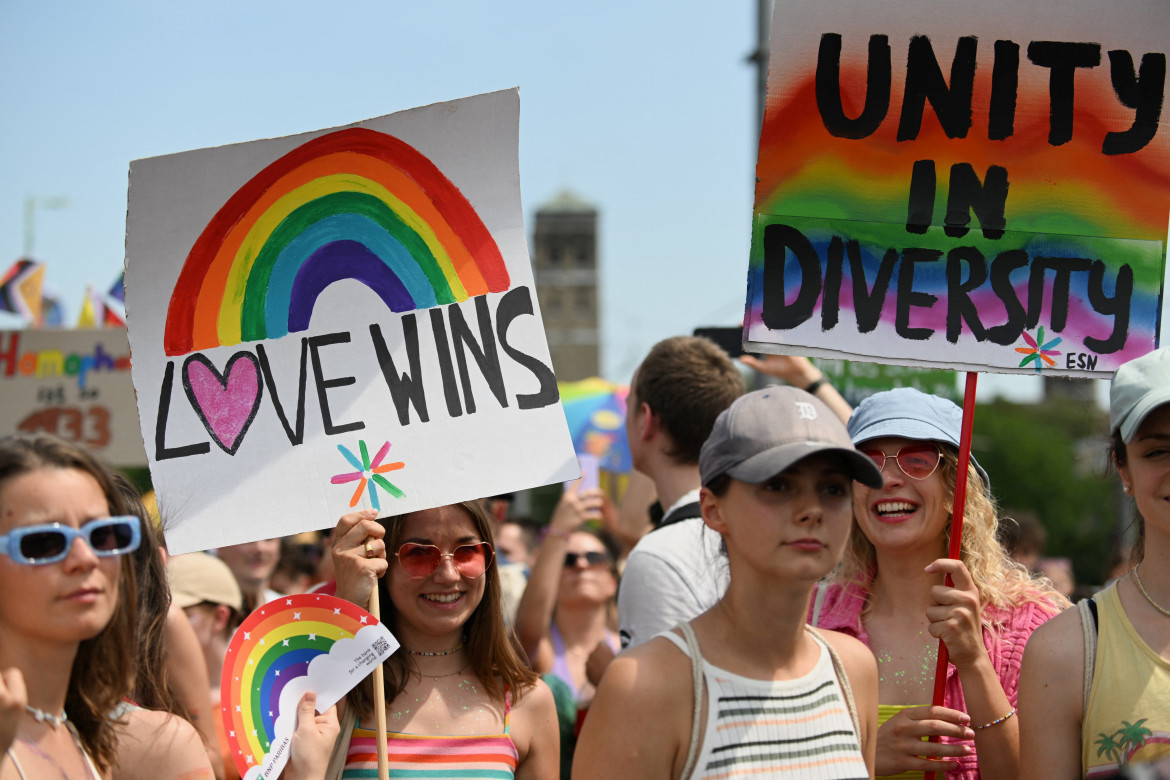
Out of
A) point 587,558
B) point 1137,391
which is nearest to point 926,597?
point 1137,391

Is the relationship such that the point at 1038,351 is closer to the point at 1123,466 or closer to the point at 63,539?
the point at 1123,466

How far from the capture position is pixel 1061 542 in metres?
65.6

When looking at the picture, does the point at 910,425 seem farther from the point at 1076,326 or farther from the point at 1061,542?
the point at 1061,542

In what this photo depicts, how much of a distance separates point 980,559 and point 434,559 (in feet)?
4.71

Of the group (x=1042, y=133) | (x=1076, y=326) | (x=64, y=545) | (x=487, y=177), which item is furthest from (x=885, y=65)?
(x=64, y=545)

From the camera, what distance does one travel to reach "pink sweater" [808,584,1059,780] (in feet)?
9.92

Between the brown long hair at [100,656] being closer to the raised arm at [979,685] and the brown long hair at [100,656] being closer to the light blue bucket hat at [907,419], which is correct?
the raised arm at [979,685]

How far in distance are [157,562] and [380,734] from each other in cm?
92

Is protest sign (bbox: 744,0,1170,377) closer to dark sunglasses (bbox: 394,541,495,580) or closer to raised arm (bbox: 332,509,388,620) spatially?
dark sunglasses (bbox: 394,541,495,580)

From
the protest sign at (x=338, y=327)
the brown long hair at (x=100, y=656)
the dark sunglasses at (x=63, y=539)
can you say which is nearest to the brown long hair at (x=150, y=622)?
the protest sign at (x=338, y=327)

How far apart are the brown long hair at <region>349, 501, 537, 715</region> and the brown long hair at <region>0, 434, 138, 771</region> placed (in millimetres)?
771

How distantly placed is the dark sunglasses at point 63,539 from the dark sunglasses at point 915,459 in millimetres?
1906

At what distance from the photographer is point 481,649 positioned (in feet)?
10.2

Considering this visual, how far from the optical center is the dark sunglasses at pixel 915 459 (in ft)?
10.6
